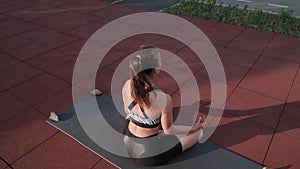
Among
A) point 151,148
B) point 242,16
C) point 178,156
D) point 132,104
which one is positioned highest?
point 132,104

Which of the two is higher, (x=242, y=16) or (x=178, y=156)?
(x=242, y=16)

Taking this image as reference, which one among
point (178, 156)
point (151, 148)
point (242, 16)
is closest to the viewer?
point (151, 148)

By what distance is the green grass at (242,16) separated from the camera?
714 centimetres

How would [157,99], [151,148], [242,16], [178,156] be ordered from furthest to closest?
[242,16] → [178,156] → [151,148] → [157,99]

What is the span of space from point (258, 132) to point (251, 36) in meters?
3.71

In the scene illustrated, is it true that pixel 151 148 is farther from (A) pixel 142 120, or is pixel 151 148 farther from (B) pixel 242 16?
(B) pixel 242 16

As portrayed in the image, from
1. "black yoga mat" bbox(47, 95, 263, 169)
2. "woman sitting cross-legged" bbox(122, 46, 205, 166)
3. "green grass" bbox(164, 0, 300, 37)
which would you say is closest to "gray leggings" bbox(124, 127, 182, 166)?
"woman sitting cross-legged" bbox(122, 46, 205, 166)

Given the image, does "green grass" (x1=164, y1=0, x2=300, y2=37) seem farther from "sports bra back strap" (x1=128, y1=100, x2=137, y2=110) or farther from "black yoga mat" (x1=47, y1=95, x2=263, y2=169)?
"sports bra back strap" (x1=128, y1=100, x2=137, y2=110)

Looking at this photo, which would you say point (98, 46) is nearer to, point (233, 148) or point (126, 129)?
point (126, 129)

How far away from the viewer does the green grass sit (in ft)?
23.4

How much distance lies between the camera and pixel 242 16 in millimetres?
7906

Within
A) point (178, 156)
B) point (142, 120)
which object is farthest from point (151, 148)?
point (178, 156)

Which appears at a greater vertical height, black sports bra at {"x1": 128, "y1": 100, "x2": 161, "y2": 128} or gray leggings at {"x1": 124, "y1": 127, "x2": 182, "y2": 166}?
black sports bra at {"x1": 128, "y1": 100, "x2": 161, "y2": 128}

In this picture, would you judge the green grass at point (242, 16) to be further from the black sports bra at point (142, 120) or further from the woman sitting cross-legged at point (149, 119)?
the black sports bra at point (142, 120)
